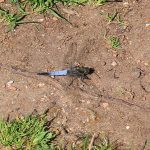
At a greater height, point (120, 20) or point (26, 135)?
point (120, 20)

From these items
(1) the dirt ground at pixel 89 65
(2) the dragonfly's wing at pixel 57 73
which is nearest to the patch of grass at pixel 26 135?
(1) the dirt ground at pixel 89 65

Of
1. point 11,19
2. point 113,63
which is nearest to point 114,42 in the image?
point 113,63

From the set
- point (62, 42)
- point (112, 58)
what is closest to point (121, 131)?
point (112, 58)

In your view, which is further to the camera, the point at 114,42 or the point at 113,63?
the point at 114,42

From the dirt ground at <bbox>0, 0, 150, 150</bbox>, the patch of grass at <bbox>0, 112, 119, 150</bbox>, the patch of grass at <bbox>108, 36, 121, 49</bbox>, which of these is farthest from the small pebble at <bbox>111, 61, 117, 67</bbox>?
the patch of grass at <bbox>0, 112, 119, 150</bbox>

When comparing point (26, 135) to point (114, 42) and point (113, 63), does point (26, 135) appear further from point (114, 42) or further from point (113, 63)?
point (114, 42)

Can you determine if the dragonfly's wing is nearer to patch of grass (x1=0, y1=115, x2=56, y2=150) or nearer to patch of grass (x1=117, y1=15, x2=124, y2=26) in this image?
patch of grass (x1=0, y1=115, x2=56, y2=150)
